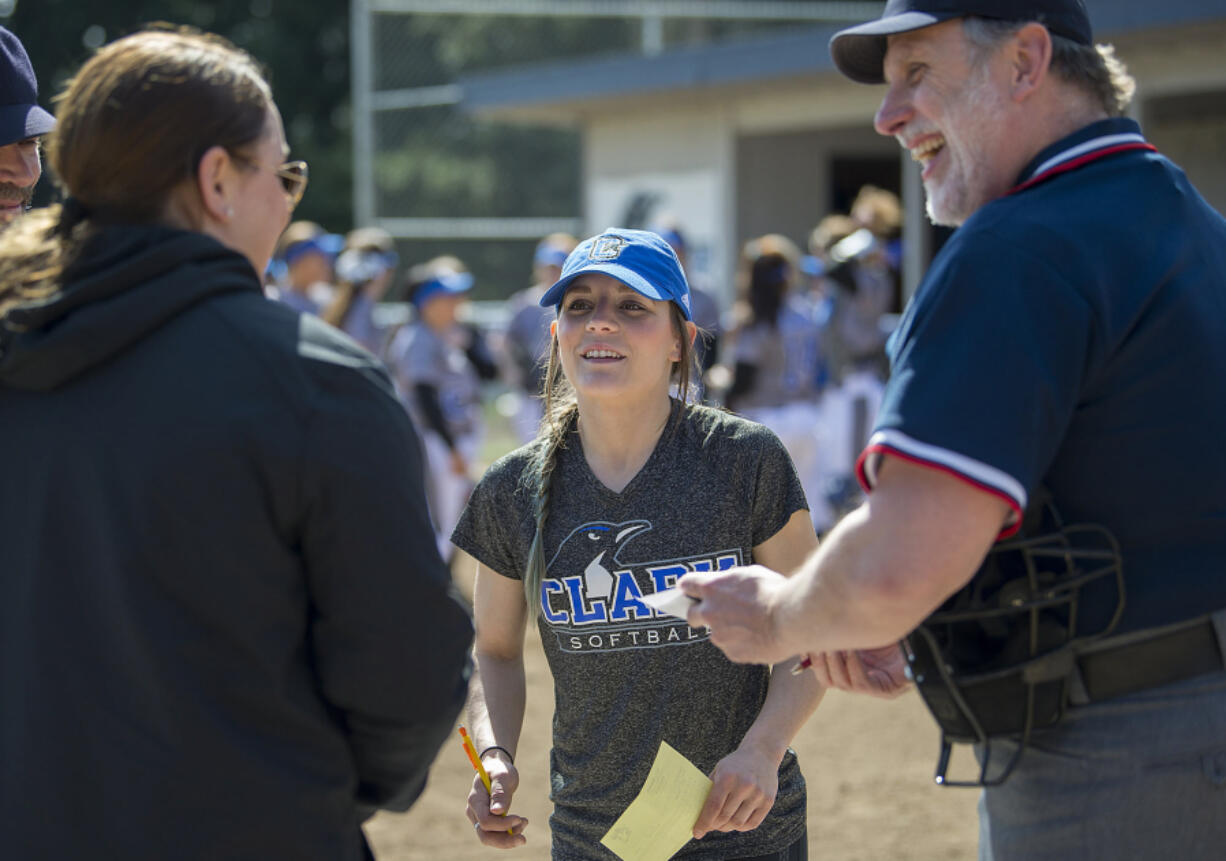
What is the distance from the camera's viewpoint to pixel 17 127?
314 cm

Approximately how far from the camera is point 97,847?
71.5 inches

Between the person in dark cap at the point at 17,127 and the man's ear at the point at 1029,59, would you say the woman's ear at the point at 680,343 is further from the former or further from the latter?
the person in dark cap at the point at 17,127

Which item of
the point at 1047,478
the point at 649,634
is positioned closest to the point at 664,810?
the point at 649,634

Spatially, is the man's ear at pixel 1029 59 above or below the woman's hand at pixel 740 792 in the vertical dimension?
above

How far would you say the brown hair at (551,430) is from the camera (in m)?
2.81

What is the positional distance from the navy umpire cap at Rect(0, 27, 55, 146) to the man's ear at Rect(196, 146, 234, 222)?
1385 mm

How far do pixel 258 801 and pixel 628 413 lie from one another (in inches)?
50.4

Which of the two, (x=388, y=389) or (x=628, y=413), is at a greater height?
(x=388, y=389)

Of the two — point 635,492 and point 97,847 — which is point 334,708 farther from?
point 635,492

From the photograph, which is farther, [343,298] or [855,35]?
[343,298]

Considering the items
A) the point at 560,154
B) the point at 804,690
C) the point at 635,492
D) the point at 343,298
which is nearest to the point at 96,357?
the point at 635,492

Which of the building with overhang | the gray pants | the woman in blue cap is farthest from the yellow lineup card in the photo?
the building with overhang

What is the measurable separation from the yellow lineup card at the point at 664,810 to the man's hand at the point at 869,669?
35 centimetres

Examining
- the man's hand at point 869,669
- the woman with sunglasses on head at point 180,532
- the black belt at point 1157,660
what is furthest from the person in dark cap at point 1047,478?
the woman with sunglasses on head at point 180,532
